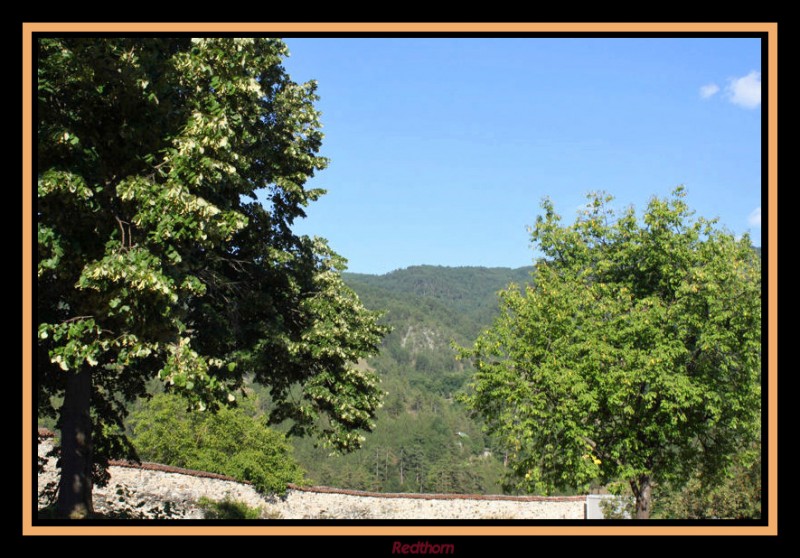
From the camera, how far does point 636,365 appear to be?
79.6 feet

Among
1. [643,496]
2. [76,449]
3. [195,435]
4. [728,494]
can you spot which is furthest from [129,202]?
[195,435]

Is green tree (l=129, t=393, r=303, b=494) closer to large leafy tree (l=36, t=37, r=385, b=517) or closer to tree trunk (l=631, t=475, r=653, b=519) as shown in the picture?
tree trunk (l=631, t=475, r=653, b=519)

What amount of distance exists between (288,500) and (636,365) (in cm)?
1525

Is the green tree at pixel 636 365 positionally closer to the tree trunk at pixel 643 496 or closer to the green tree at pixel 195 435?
the tree trunk at pixel 643 496

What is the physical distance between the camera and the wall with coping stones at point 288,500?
72.4 ft

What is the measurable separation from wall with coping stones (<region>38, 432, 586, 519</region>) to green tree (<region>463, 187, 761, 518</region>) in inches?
283

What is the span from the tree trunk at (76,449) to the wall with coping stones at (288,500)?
4.56m

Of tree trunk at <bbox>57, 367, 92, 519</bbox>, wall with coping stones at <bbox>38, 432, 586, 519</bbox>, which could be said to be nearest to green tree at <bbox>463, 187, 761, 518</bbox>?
wall with coping stones at <bbox>38, 432, 586, 519</bbox>

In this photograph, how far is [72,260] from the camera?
11984 mm

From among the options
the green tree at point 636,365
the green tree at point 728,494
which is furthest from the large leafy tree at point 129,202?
the green tree at point 728,494

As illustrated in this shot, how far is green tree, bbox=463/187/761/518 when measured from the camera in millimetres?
23750
